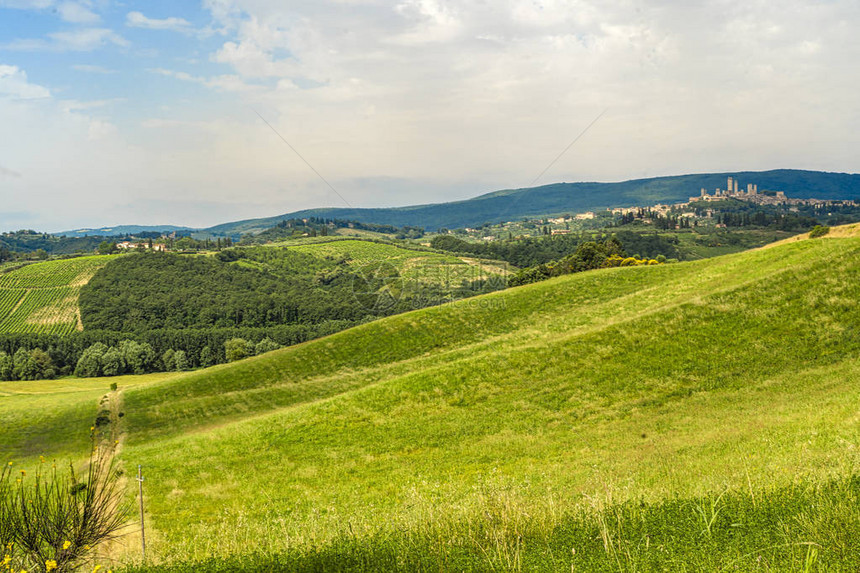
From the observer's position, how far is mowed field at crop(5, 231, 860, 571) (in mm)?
8688

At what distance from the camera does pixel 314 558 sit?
920 centimetres

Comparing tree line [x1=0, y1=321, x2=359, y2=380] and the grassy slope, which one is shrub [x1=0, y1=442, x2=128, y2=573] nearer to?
the grassy slope

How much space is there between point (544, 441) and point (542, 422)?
7.24 feet

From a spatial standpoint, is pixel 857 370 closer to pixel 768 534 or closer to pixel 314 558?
pixel 768 534

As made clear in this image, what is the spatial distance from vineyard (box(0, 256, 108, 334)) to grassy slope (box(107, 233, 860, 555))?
15184 cm

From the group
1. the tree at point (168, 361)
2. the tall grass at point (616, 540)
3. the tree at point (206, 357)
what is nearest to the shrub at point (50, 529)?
the tall grass at point (616, 540)

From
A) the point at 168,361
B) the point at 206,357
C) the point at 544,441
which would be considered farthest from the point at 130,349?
the point at 544,441

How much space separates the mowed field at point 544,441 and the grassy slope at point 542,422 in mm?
132

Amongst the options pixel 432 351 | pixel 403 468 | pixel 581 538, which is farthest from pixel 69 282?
pixel 581 538

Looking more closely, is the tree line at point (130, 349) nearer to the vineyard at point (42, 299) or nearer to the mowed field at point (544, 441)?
the vineyard at point (42, 299)

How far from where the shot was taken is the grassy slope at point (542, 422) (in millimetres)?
13250

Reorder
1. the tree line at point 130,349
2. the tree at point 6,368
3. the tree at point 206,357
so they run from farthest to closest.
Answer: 1. the tree at point 206,357
2. the tree line at point 130,349
3. the tree at point 6,368

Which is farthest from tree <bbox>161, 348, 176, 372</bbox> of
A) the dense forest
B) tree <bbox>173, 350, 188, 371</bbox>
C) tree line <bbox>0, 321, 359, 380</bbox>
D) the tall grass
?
the tall grass

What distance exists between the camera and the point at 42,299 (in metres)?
174
